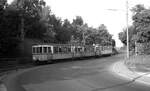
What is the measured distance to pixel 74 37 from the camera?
81312 millimetres

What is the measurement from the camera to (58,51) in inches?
1244

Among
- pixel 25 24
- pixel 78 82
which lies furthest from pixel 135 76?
pixel 25 24

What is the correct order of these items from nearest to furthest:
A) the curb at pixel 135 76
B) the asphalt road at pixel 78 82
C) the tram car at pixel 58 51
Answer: the asphalt road at pixel 78 82
the curb at pixel 135 76
the tram car at pixel 58 51

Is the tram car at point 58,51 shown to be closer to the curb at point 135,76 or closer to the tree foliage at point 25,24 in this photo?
the tree foliage at point 25,24

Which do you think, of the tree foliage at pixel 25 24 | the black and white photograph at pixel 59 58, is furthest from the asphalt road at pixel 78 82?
the tree foliage at pixel 25 24

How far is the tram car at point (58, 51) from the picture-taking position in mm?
28500

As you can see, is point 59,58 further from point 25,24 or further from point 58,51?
point 25,24

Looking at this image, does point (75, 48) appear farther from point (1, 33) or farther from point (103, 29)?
point (103, 29)

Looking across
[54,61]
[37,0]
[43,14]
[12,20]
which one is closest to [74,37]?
[43,14]

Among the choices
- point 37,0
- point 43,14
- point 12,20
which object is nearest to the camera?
Answer: point 12,20

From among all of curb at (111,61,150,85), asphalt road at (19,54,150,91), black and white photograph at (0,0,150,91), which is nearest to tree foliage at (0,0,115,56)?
black and white photograph at (0,0,150,91)

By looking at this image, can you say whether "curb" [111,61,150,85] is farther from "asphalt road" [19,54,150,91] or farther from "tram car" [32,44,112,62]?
"tram car" [32,44,112,62]

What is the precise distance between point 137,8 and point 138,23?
3731 millimetres

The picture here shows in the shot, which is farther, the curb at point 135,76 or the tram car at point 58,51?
the tram car at point 58,51
